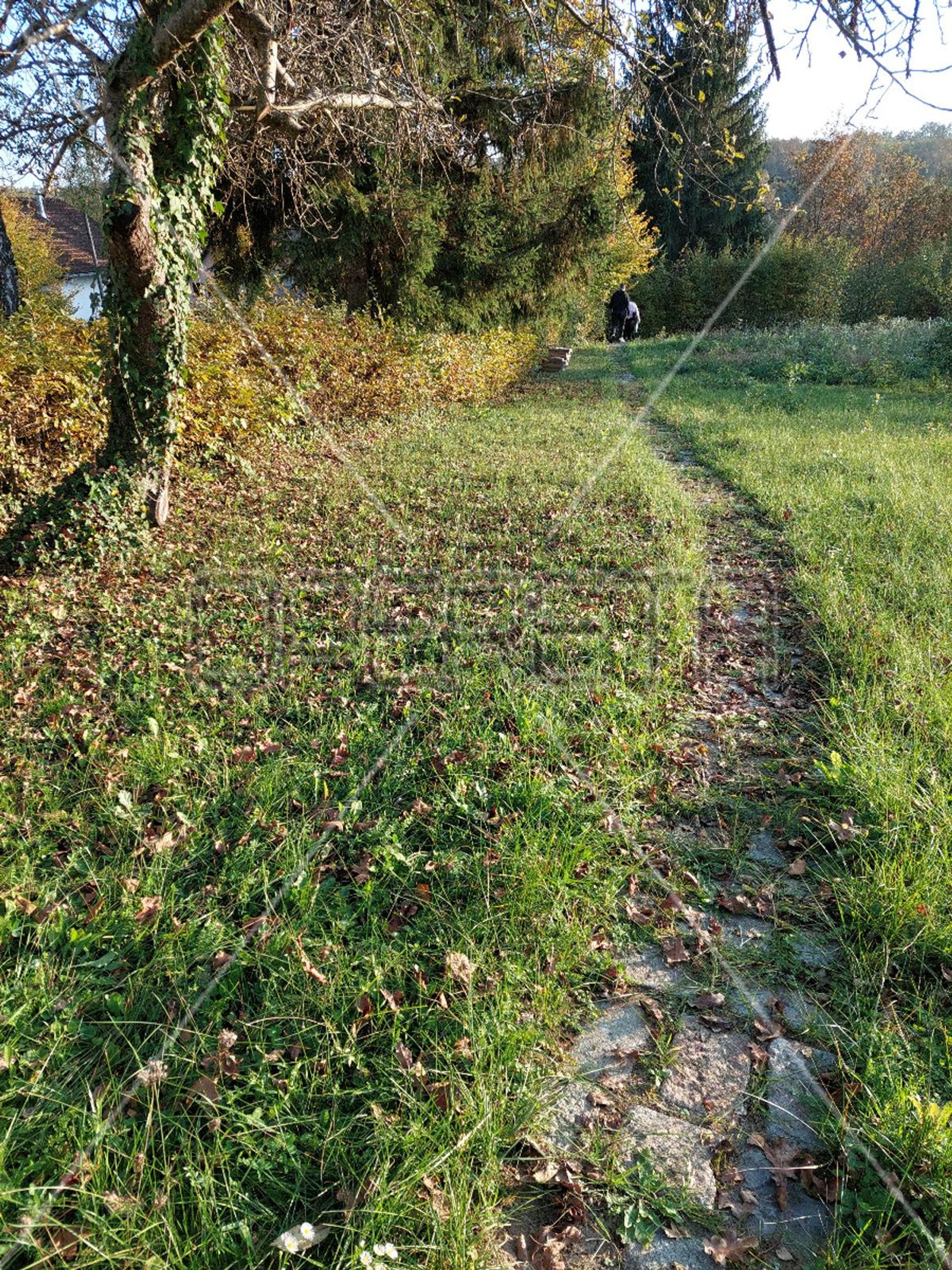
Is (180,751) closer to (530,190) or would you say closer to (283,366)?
(283,366)

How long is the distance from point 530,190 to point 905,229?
34.0 m

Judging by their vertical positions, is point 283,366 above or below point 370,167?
below

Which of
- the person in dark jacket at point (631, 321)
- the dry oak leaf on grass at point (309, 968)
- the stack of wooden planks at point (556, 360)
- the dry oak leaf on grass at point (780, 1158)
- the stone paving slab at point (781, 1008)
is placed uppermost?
the person in dark jacket at point (631, 321)

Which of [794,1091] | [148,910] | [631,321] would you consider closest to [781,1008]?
[794,1091]

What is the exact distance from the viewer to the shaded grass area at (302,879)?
5.70 feet

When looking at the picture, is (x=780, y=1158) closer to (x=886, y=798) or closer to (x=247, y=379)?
(x=886, y=798)

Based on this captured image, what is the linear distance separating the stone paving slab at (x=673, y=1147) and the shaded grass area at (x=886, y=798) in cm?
33

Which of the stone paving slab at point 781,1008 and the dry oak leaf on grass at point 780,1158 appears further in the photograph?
the stone paving slab at point 781,1008

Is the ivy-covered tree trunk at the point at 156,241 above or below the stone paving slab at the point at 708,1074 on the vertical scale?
above

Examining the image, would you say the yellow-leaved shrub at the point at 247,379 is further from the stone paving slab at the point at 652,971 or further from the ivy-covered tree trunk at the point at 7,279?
the stone paving slab at the point at 652,971

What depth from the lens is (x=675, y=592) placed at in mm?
5223

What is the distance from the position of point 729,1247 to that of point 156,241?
713cm

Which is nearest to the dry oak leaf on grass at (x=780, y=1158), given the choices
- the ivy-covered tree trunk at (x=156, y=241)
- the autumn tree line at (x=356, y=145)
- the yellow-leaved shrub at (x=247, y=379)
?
the autumn tree line at (x=356, y=145)

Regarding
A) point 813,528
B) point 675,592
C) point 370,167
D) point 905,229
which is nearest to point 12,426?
point 675,592
